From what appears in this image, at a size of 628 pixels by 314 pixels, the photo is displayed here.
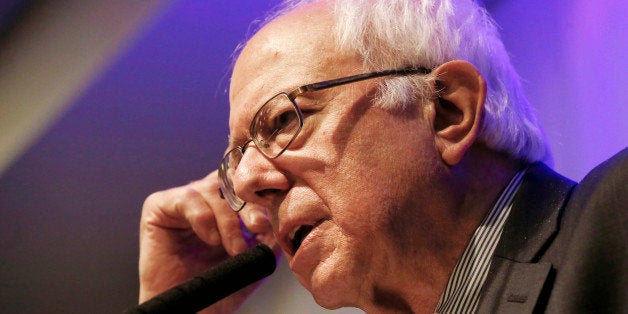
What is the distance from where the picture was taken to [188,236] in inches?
72.6

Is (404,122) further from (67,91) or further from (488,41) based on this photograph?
(67,91)

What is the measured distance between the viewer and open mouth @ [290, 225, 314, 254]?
4.03 ft

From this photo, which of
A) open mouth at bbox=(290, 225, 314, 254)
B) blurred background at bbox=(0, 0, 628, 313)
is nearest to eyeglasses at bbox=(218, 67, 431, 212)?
open mouth at bbox=(290, 225, 314, 254)

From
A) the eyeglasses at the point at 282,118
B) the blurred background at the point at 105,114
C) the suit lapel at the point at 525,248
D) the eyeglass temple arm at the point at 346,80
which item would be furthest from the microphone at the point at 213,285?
the blurred background at the point at 105,114

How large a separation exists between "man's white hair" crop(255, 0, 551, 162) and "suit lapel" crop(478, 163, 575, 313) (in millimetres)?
127

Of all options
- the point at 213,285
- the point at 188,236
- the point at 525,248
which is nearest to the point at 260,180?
the point at 213,285

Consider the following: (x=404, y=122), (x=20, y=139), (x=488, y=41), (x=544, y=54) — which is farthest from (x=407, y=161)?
(x=20, y=139)

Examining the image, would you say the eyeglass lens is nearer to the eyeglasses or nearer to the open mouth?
the eyeglasses

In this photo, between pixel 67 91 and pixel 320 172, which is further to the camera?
pixel 67 91

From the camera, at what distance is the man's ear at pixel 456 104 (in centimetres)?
118

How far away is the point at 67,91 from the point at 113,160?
0.26 m

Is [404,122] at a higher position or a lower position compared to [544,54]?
lower

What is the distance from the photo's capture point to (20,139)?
71.2 inches

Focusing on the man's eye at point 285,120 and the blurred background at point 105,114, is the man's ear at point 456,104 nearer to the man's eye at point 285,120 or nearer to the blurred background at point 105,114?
the man's eye at point 285,120
